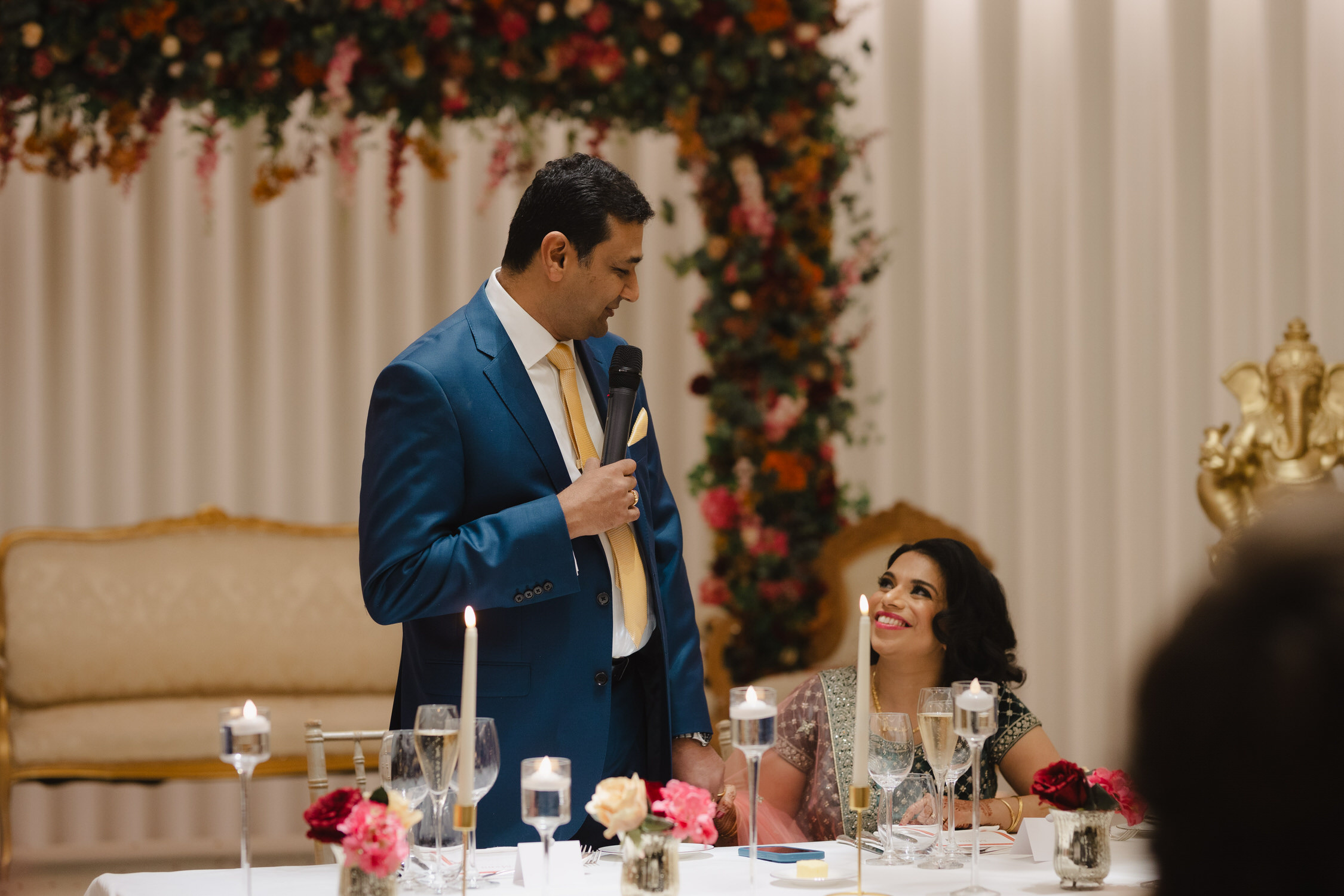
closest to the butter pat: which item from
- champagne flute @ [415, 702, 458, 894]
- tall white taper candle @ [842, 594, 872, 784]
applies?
tall white taper candle @ [842, 594, 872, 784]

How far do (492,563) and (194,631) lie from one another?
110 inches

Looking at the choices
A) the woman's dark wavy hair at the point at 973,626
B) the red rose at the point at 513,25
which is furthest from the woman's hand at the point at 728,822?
the red rose at the point at 513,25

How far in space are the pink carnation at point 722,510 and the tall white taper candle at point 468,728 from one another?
3.17 metres

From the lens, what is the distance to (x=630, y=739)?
214 centimetres

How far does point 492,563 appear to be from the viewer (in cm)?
189

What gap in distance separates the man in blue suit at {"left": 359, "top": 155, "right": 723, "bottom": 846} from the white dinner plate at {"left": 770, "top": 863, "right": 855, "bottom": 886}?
1.37ft

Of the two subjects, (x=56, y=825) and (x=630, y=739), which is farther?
(x=56, y=825)

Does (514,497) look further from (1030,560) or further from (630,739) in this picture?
(1030,560)

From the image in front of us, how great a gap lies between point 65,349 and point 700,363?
2315mm

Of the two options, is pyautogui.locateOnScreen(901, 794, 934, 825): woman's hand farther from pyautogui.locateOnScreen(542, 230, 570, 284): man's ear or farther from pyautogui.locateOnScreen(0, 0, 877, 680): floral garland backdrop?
pyautogui.locateOnScreen(0, 0, 877, 680): floral garland backdrop

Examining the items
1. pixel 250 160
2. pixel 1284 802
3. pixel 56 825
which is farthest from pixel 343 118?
pixel 1284 802

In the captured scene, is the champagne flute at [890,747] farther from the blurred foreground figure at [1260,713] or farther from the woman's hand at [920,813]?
the blurred foreground figure at [1260,713]

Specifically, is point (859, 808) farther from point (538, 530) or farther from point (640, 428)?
point (640, 428)

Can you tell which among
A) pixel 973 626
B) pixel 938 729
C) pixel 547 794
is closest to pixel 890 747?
pixel 938 729
